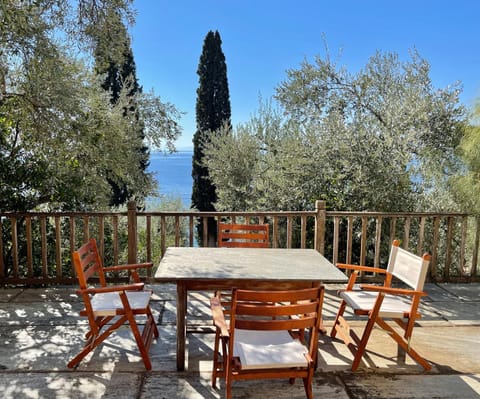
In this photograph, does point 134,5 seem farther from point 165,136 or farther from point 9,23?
point 165,136

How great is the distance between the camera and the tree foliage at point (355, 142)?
6.44 metres

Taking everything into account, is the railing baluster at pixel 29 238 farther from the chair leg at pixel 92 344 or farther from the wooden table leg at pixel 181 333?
the wooden table leg at pixel 181 333

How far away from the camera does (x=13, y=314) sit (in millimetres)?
3543

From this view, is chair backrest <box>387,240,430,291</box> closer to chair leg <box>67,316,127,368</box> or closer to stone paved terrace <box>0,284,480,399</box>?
stone paved terrace <box>0,284,480,399</box>

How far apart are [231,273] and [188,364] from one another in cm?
73

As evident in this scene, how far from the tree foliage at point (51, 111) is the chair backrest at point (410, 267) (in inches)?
138

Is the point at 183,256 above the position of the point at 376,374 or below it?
above

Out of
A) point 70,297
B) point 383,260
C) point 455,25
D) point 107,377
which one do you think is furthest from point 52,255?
point 455,25

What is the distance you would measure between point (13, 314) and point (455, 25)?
9.19m

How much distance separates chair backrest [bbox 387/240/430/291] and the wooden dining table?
0.52 m

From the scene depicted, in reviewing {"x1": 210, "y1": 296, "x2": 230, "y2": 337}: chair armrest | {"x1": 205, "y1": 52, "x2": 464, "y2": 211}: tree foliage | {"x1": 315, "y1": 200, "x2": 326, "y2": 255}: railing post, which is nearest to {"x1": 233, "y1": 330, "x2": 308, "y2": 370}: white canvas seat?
{"x1": 210, "y1": 296, "x2": 230, "y2": 337}: chair armrest

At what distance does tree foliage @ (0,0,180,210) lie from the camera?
150 inches

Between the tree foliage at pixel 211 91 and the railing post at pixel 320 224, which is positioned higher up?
the tree foliage at pixel 211 91

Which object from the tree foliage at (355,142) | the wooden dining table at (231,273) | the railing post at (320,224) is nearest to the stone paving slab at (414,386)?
the wooden dining table at (231,273)
